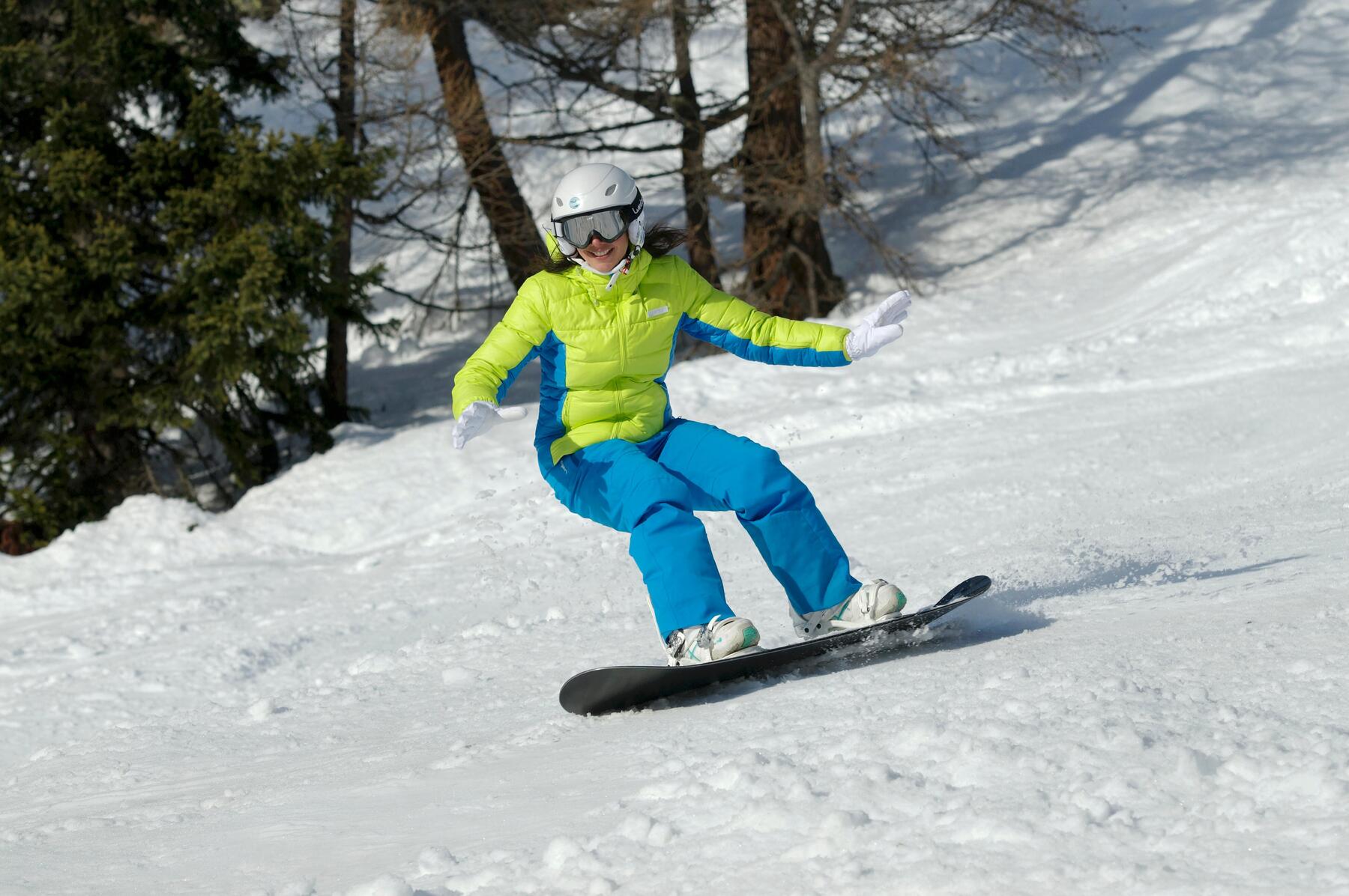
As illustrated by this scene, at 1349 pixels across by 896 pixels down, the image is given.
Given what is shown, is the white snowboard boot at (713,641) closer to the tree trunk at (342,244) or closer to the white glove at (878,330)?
the white glove at (878,330)

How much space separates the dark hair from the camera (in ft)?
15.6

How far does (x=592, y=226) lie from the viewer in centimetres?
457

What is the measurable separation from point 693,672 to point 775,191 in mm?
11106

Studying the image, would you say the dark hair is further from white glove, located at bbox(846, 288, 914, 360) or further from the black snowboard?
the black snowboard

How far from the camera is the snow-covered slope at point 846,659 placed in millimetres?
2777

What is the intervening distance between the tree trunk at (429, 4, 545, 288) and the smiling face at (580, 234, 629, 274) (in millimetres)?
9691

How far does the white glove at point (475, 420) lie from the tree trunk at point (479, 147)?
393 inches

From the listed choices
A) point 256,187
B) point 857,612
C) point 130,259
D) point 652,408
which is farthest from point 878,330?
point 130,259

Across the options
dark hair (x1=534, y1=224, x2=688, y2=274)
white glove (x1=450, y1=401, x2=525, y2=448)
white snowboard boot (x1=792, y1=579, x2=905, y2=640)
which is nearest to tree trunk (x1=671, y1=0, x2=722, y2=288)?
dark hair (x1=534, y1=224, x2=688, y2=274)

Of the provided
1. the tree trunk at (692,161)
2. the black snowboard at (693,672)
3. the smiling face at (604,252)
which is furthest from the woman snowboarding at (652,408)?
the tree trunk at (692,161)

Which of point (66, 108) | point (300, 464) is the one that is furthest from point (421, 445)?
point (66, 108)

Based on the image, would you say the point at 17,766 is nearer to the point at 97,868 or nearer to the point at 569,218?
the point at 97,868

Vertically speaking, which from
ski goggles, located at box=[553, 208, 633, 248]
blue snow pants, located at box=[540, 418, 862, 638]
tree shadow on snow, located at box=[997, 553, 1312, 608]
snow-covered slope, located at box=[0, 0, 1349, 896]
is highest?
ski goggles, located at box=[553, 208, 633, 248]

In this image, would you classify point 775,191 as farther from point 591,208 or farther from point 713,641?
point 713,641
